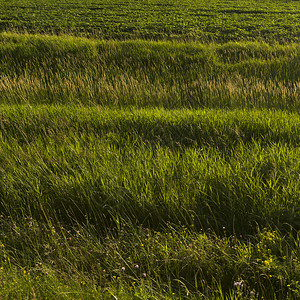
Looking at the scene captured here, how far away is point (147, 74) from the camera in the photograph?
7.49m

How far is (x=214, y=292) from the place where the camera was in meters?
1.91

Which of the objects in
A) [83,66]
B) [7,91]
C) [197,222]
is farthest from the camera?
[83,66]

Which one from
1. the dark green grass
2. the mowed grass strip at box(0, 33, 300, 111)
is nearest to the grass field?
the mowed grass strip at box(0, 33, 300, 111)

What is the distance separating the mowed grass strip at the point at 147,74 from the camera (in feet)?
19.0

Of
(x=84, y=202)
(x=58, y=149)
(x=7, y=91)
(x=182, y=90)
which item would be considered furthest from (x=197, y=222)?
(x=7, y=91)

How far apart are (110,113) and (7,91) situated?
289 centimetres

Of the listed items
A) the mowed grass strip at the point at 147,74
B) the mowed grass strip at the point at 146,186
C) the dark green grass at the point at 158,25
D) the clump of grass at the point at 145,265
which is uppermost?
the dark green grass at the point at 158,25

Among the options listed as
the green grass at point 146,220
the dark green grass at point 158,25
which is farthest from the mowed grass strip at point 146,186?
the dark green grass at point 158,25

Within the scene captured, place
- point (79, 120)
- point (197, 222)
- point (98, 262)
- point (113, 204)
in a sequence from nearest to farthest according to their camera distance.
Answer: point (98, 262), point (197, 222), point (113, 204), point (79, 120)

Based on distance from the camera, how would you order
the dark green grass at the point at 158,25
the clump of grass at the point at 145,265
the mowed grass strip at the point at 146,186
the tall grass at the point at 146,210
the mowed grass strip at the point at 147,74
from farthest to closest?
1. the dark green grass at the point at 158,25
2. the mowed grass strip at the point at 147,74
3. the mowed grass strip at the point at 146,186
4. the tall grass at the point at 146,210
5. the clump of grass at the point at 145,265

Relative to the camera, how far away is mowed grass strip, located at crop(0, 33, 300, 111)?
19.0 ft

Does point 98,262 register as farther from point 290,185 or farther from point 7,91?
point 7,91

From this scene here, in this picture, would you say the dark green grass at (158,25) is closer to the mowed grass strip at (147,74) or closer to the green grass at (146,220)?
the mowed grass strip at (147,74)

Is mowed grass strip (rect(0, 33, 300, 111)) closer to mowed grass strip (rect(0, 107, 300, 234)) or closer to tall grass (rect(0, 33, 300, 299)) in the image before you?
tall grass (rect(0, 33, 300, 299))
